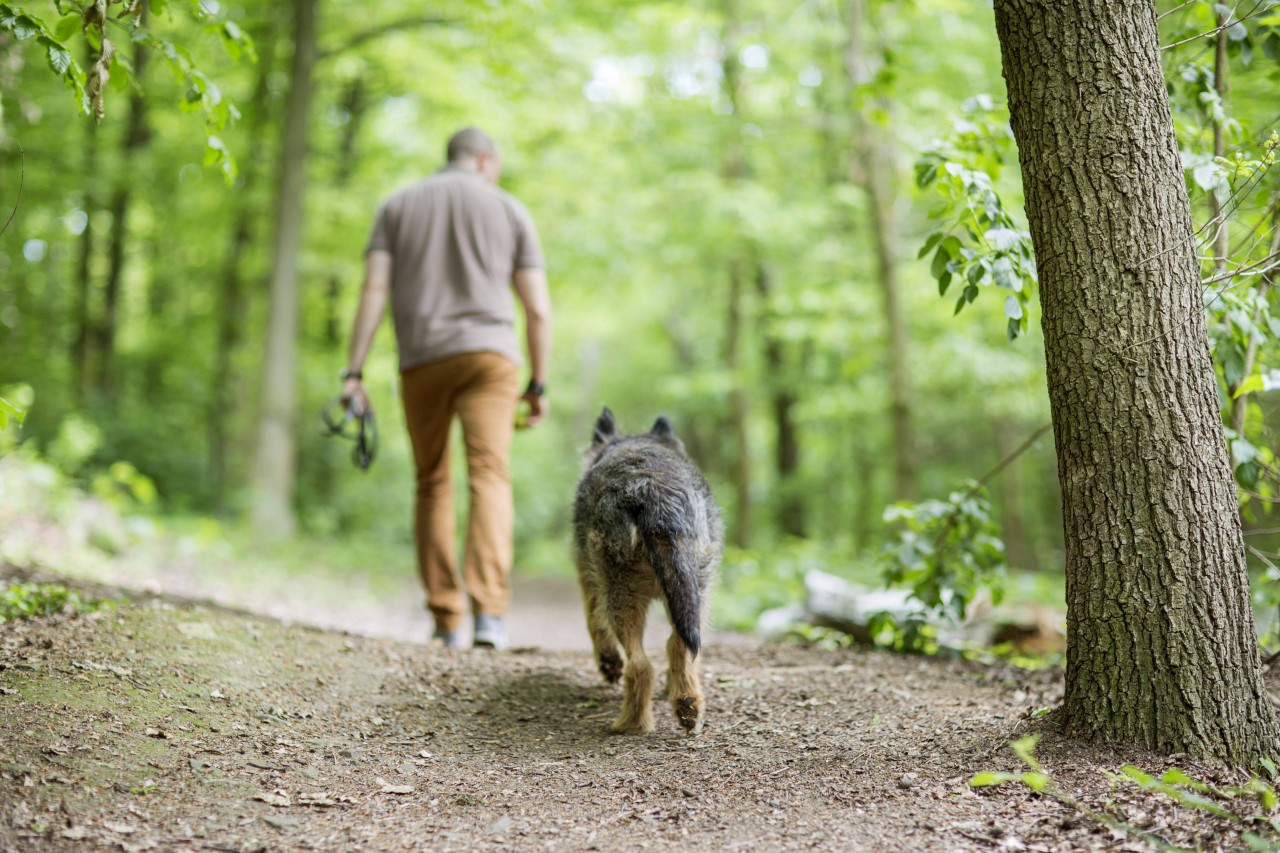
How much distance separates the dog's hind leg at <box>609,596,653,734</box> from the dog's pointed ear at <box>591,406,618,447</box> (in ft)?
3.98

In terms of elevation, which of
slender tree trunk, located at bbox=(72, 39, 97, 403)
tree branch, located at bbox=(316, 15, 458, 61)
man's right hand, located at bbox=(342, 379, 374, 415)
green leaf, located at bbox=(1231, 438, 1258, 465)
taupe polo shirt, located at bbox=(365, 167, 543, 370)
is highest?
tree branch, located at bbox=(316, 15, 458, 61)

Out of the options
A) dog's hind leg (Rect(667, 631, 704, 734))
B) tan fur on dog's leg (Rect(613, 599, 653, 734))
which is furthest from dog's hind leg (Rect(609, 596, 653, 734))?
dog's hind leg (Rect(667, 631, 704, 734))

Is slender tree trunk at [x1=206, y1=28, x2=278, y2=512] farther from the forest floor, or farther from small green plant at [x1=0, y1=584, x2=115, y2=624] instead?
the forest floor

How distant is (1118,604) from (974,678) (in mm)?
1784

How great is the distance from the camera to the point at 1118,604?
2822 millimetres

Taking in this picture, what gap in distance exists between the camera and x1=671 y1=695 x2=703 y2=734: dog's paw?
11.1 ft

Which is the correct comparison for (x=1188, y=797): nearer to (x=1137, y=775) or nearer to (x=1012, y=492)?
(x=1137, y=775)

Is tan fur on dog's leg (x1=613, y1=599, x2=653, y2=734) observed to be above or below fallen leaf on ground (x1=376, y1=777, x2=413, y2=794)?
above

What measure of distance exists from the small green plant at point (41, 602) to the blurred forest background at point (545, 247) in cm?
275

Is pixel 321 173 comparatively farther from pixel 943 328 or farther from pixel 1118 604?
pixel 1118 604

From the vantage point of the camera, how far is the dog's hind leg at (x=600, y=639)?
4035 millimetres

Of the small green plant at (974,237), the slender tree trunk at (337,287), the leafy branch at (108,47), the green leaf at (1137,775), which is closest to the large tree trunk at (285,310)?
the slender tree trunk at (337,287)

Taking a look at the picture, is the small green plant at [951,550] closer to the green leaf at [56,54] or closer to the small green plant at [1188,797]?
the small green plant at [1188,797]

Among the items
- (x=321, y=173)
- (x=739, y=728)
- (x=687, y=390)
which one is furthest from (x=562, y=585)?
(x=739, y=728)
